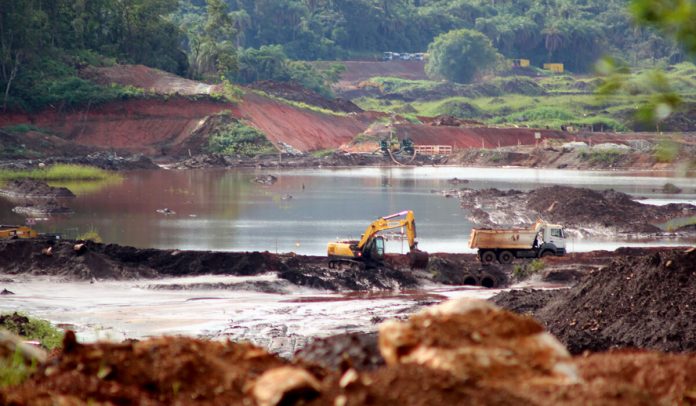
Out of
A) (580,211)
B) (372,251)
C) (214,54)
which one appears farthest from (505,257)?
(214,54)

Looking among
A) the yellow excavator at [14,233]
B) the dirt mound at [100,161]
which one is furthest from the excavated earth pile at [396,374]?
the dirt mound at [100,161]

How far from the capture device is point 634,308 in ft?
70.6

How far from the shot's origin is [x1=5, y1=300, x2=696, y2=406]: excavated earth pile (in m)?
8.09

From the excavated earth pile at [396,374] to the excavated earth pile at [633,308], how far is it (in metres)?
8.77

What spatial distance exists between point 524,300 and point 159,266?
43.6 ft

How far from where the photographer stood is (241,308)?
1156 inches

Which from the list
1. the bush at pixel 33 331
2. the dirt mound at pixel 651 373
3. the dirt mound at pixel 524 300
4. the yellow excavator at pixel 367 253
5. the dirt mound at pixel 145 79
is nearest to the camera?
the dirt mound at pixel 651 373

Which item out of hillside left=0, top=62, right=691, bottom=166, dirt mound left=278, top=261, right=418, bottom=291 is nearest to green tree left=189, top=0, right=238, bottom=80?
hillside left=0, top=62, right=691, bottom=166

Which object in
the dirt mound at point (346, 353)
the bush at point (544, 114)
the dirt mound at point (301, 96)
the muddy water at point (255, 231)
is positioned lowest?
the muddy water at point (255, 231)

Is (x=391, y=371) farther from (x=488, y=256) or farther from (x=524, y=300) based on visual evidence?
(x=488, y=256)

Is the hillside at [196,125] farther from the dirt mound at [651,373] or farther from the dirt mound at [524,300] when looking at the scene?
the dirt mound at [651,373]

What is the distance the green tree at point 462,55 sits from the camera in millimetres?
180750

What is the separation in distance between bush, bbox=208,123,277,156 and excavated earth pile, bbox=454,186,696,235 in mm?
42815

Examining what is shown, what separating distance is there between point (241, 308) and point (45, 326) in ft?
22.4
